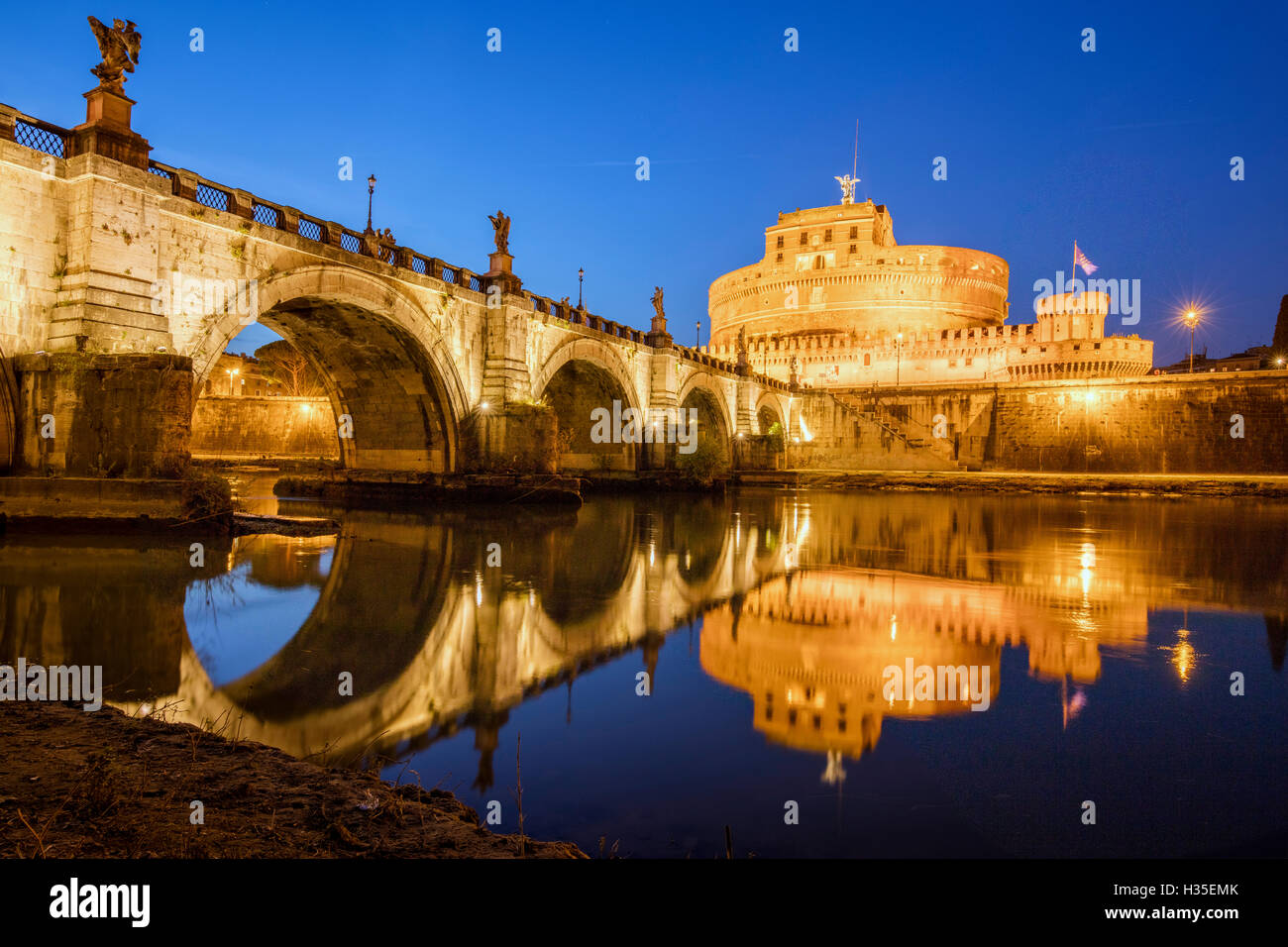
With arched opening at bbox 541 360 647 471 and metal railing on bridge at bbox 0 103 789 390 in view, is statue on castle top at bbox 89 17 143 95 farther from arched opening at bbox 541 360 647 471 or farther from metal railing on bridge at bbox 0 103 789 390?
arched opening at bbox 541 360 647 471

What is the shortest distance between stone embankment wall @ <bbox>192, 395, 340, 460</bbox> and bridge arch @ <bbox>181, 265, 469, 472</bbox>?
2085cm

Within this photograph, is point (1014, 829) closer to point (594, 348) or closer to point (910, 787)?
point (910, 787)

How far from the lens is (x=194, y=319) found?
1345 cm

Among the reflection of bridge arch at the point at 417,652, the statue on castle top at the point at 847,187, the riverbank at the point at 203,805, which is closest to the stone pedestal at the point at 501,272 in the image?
the reflection of bridge arch at the point at 417,652

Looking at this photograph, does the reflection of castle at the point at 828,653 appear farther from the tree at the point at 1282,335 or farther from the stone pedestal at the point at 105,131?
the tree at the point at 1282,335

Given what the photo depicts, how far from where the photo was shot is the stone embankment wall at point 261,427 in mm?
41281

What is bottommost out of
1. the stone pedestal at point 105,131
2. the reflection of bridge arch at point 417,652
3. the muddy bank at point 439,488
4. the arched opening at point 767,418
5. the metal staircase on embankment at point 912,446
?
the reflection of bridge arch at point 417,652

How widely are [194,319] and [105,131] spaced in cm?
327

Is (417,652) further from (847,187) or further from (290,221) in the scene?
(847,187)

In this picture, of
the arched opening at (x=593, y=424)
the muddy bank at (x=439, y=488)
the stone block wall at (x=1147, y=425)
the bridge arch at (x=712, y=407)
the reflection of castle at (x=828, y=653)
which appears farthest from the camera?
the stone block wall at (x=1147, y=425)

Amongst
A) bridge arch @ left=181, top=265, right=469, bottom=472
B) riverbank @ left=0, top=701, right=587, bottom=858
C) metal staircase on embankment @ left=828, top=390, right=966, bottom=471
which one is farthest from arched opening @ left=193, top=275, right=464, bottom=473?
metal staircase on embankment @ left=828, top=390, right=966, bottom=471

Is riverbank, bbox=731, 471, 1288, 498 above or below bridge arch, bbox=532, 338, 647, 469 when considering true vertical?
below

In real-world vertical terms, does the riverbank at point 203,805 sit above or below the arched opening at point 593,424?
below

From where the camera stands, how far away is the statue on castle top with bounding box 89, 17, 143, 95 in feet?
37.5
